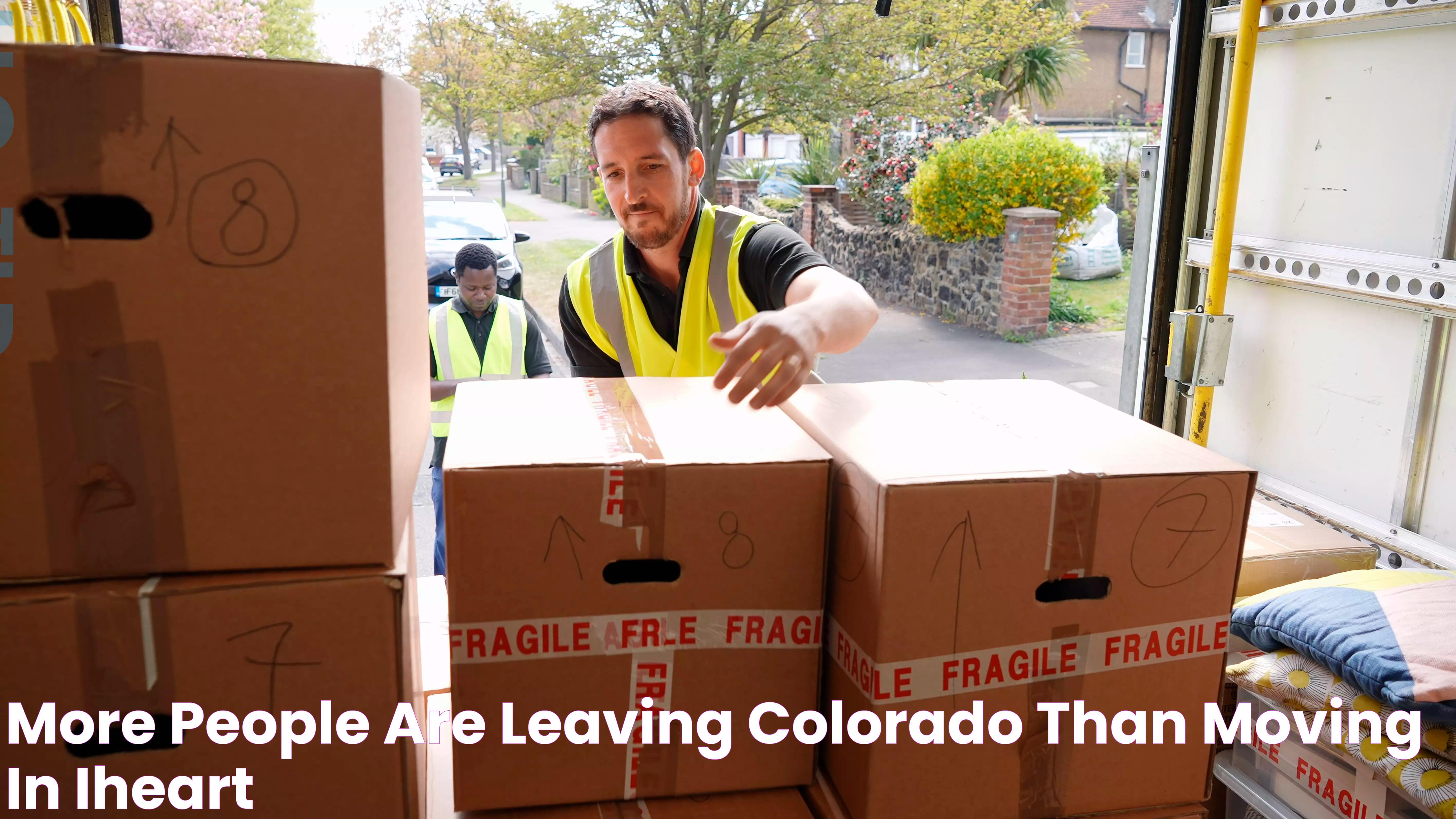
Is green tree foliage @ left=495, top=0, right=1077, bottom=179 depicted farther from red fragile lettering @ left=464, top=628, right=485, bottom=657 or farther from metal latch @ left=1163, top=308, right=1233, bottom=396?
red fragile lettering @ left=464, top=628, right=485, bottom=657

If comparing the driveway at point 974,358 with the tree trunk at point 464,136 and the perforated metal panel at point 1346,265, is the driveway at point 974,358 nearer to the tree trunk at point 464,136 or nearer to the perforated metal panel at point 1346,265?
the perforated metal panel at point 1346,265

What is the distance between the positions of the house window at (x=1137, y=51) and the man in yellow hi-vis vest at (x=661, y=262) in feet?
88.2

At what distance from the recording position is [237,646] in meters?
0.92

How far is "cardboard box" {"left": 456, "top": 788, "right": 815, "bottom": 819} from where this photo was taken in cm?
111

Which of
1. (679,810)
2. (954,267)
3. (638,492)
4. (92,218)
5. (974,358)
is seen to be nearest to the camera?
(92,218)

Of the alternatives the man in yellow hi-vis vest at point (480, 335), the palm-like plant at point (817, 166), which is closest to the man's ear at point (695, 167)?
the man in yellow hi-vis vest at point (480, 335)

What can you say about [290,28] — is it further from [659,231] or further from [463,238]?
[659,231]

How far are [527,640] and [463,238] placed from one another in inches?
277

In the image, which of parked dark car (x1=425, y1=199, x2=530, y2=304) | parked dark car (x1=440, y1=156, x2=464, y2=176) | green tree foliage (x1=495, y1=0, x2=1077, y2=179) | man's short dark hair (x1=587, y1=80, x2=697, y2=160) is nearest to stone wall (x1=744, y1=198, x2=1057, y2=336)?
green tree foliage (x1=495, y1=0, x2=1077, y2=179)

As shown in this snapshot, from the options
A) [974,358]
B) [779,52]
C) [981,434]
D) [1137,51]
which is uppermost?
[1137,51]

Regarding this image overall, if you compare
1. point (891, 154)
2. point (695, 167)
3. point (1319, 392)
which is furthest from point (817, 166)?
point (695, 167)

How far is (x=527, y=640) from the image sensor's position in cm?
105

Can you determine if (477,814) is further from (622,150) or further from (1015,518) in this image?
(622,150)

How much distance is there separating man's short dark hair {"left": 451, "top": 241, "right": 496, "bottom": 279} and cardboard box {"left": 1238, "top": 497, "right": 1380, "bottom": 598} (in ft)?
9.84
